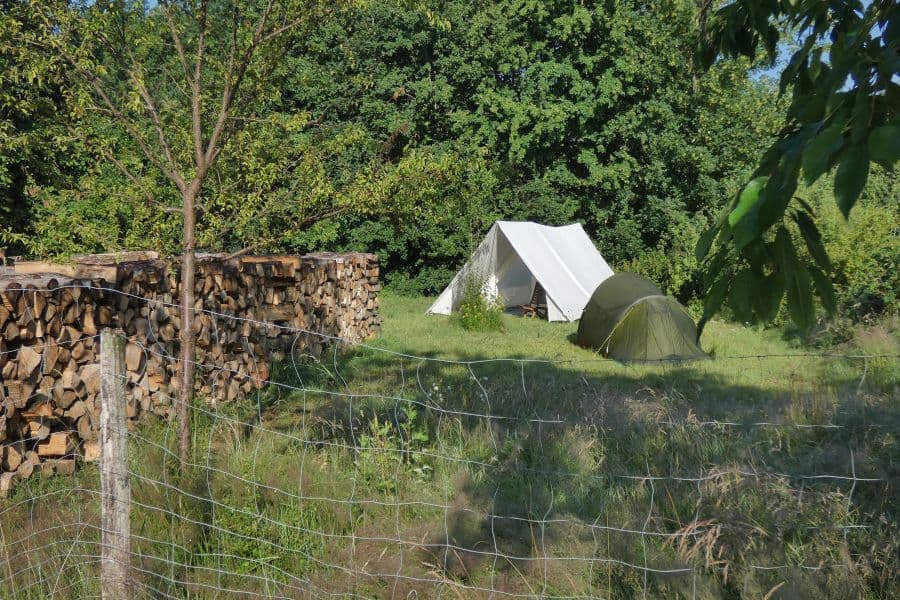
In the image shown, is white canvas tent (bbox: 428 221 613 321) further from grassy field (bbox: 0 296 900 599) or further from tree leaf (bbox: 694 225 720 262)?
Result: tree leaf (bbox: 694 225 720 262)

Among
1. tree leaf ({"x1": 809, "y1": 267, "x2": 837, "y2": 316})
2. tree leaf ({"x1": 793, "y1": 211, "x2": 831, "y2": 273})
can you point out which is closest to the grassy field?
tree leaf ({"x1": 809, "y1": 267, "x2": 837, "y2": 316})

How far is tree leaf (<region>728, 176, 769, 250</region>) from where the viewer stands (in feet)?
Result: 4.57

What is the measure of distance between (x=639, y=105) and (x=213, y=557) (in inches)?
693

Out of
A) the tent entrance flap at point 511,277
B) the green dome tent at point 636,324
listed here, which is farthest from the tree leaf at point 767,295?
the tent entrance flap at point 511,277

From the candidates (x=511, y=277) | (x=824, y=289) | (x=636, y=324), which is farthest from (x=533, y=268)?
(x=824, y=289)

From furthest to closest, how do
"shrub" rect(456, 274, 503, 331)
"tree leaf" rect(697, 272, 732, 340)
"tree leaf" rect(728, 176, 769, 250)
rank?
"shrub" rect(456, 274, 503, 331)
"tree leaf" rect(697, 272, 732, 340)
"tree leaf" rect(728, 176, 769, 250)

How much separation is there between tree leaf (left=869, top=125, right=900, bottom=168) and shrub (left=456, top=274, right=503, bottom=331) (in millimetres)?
11317

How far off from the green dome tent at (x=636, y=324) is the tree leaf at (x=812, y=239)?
8037 mm

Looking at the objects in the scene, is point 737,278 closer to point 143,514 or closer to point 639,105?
point 143,514

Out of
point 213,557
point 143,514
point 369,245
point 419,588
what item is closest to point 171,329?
point 143,514

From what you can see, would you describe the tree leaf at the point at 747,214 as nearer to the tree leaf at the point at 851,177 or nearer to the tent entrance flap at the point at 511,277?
the tree leaf at the point at 851,177

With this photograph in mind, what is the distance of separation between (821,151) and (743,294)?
0.36 m

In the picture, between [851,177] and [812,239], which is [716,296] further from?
[851,177]

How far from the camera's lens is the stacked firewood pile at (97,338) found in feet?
15.0
